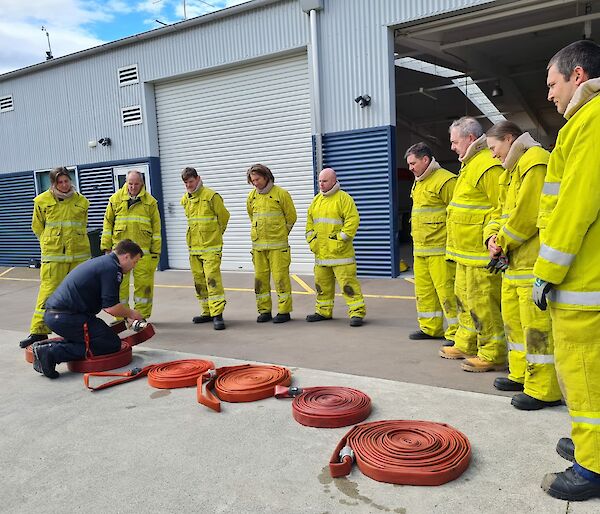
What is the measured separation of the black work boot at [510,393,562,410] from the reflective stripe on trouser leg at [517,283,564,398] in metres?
0.03

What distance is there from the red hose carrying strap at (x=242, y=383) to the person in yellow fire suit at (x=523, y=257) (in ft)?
5.69

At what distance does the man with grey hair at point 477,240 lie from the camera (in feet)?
13.6

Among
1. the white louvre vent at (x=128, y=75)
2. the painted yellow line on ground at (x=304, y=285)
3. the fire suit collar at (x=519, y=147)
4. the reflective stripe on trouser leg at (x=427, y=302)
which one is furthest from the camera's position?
the white louvre vent at (x=128, y=75)

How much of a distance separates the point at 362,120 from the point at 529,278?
6.42 meters

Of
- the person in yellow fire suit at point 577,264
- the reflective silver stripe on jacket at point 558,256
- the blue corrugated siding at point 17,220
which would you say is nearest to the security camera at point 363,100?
the person in yellow fire suit at point 577,264

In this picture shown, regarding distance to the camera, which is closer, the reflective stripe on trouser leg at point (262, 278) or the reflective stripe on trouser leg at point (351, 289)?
the reflective stripe on trouser leg at point (351, 289)

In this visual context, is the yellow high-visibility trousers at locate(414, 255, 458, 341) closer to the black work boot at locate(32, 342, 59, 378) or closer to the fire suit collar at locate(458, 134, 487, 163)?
the fire suit collar at locate(458, 134, 487, 163)

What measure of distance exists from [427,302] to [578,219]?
10.3 ft

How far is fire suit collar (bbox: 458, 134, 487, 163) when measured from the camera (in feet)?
13.8

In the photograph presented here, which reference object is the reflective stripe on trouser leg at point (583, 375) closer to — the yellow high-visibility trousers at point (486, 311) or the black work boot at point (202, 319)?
the yellow high-visibility trousers at point (486, 311)

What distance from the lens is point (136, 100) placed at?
39.8 ft

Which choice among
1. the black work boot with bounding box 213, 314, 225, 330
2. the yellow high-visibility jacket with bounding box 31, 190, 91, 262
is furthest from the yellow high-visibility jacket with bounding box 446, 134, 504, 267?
the yellow high-visibility jacket with bounding box 31, 190, 91, 262

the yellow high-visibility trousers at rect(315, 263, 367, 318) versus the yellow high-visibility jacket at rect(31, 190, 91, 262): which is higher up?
the yellow high-visibility jacket at rect(31, 190, 91, 262)

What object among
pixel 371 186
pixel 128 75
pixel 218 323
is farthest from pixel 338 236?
pixel 128 75
